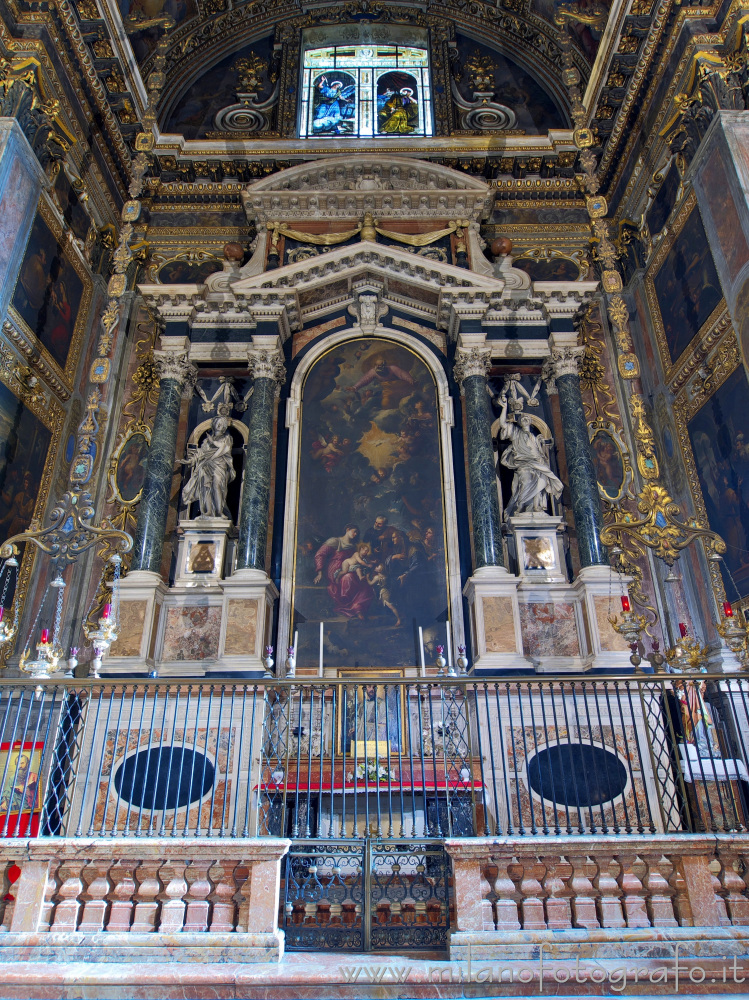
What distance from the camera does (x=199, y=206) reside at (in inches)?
540

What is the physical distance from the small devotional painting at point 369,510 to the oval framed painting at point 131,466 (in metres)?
2.64

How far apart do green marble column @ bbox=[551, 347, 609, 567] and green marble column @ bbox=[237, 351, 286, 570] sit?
4.52 m

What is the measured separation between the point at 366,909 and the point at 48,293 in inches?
401

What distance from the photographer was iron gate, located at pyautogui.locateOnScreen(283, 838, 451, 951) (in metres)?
4.86

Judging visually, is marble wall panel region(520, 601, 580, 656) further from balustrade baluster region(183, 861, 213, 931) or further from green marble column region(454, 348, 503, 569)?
balustrade baluster region(183, 861, 213, 931)

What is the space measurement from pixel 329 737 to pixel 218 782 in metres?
1.62

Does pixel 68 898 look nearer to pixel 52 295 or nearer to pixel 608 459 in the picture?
pixel 52 295

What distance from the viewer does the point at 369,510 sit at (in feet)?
36.1

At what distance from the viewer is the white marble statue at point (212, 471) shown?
10727 mm

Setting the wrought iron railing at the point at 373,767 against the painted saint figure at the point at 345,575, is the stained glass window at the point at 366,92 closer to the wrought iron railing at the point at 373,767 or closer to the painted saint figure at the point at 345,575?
the painted saint figure at the point at 345,575

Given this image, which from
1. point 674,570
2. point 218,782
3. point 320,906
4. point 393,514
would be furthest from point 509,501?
point 320,906

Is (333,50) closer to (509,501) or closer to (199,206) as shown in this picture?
(199,206)

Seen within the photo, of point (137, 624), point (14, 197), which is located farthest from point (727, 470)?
point (14, 197)

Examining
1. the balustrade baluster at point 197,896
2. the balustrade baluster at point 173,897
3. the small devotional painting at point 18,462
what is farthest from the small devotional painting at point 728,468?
the small devotional painting at point 18,462
